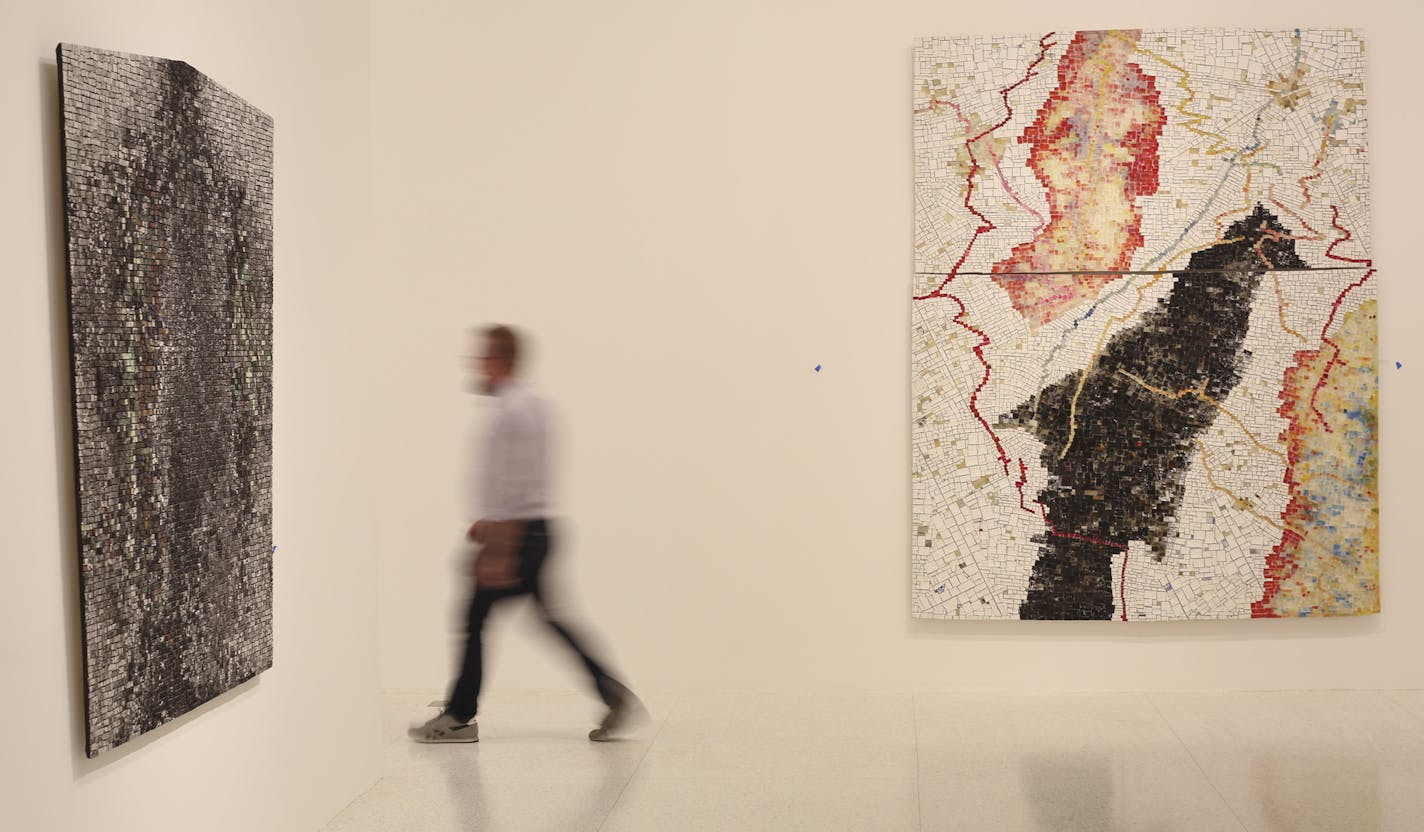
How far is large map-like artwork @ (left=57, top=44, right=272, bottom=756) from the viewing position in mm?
2264

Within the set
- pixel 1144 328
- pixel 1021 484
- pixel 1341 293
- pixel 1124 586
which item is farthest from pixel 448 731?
pixel 1341 293

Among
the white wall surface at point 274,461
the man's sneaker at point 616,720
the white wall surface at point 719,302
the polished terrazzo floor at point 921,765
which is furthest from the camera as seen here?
the white wall surface at point 719,302

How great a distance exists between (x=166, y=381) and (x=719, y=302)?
2718 mm

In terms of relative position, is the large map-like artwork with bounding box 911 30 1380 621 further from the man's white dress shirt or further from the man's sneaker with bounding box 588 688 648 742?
the man's white dress shirt

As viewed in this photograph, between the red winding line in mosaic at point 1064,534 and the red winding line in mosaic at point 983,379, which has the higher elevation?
the red winding line in mosaic at point 983,379

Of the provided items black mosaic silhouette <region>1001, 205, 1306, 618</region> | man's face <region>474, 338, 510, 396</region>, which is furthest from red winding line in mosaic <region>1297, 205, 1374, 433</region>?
man's face <region>474, 338, 510, 396</region>

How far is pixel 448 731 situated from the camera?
169 inches

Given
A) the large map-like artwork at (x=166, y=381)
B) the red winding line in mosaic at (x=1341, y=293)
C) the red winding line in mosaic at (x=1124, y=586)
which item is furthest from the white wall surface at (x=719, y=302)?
the large map-like artwork at (x=166, y=381)

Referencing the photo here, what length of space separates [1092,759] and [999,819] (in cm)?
70

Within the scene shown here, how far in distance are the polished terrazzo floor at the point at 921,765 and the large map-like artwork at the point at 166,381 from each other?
103 cm

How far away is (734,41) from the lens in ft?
16.3

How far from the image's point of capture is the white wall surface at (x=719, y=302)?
494 cm

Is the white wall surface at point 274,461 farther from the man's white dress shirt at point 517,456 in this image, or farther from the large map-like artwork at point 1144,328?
the large map-like artwork at point 1144,328

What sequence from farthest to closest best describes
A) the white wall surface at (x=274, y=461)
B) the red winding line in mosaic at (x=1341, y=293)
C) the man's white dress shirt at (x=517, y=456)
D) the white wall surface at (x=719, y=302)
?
the white wall surface at (x=719, y=302), the red winding line in mosaic at (x=1341, y=293), the man's white dress shirt at (x=517, y=456), the white wall surface at (x=274, y=461)
